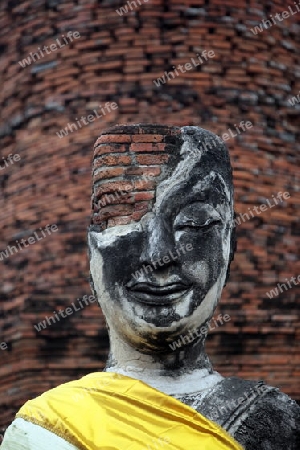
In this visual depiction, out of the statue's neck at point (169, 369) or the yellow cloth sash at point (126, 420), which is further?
the statue's neck at point (169, 369)

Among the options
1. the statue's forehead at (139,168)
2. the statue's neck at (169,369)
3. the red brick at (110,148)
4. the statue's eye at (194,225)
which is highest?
the red brick at (110,148)

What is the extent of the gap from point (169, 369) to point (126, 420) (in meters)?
0.48

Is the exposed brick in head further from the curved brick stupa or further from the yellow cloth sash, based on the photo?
the curved brick stupa

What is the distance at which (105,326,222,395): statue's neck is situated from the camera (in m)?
5.19

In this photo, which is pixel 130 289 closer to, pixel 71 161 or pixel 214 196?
pixel 214 196

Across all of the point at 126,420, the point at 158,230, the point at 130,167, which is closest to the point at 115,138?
the point at 130,167

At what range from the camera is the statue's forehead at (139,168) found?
17.3 feet

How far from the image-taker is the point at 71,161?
9.88m

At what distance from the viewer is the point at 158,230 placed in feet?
16.9

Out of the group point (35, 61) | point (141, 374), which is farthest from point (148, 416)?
point (35, 61)

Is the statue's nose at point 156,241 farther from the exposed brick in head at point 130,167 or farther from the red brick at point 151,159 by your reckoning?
the red brick at point 151,159

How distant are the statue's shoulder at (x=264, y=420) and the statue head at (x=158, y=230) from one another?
1.31 feet

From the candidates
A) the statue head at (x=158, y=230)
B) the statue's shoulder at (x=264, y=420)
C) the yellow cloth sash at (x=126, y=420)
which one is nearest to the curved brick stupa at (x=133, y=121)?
the statue head at (x=158, y=230)

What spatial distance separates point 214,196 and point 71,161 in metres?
4.63
